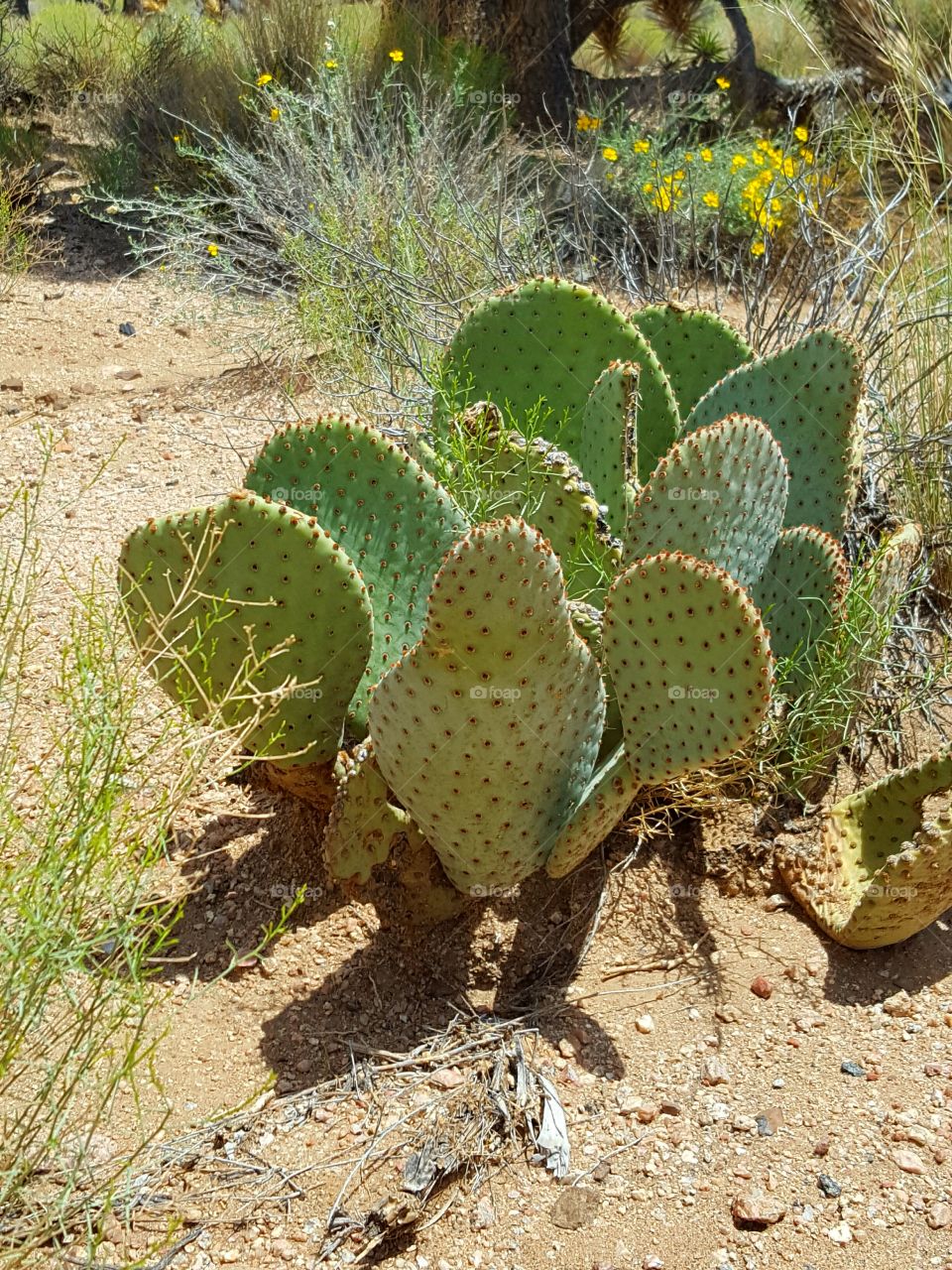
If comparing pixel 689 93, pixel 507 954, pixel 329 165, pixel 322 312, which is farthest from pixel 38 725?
pixel 689 93

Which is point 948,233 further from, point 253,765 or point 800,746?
point 253,765

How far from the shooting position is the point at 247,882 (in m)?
2.82

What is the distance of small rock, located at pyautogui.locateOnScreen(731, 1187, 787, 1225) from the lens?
2018 millimetres

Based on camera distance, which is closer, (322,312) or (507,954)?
(507,954)

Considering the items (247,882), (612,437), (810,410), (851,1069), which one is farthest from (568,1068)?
(810,410)

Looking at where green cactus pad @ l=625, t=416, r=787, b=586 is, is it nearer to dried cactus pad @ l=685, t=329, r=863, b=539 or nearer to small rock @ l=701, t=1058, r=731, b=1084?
dried cactus pad @ l=685, t=329, r=863, b=539

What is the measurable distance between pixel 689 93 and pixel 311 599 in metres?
8.49

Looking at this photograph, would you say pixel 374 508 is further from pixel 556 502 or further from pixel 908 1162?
pixel 908 1162

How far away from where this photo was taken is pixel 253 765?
9.71 ft

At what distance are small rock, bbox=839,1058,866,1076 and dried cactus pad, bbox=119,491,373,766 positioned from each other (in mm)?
1190

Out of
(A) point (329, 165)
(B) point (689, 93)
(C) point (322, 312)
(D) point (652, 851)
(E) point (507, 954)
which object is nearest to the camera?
(E) point (507, 954)

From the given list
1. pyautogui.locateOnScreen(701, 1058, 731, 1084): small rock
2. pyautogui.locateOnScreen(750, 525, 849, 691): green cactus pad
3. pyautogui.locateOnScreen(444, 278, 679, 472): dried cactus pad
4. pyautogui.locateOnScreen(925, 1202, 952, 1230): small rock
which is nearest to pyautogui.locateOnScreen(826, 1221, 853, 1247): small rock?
pyautogui.locateOnScreen(925, 1202, 952, 1230): small rock

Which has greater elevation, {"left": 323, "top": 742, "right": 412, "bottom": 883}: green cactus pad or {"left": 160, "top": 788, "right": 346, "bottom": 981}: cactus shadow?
{"left": 323, "top": 742, "right": 412, "bottom": 883}: green cactus pad

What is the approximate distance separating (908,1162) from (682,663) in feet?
3.14
